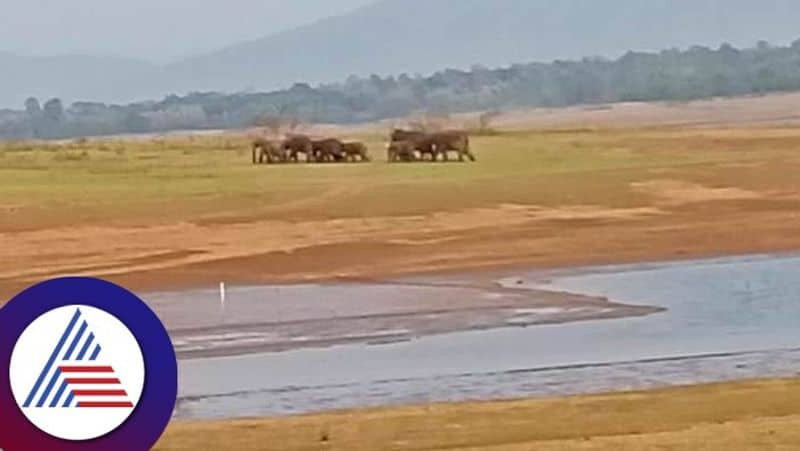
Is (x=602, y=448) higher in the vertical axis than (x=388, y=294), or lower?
higher

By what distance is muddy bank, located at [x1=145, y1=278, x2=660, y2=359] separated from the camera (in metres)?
21.6

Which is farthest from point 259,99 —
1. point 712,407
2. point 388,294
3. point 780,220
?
point 712,407

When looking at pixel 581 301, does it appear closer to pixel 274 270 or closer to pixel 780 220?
pixel 274 270

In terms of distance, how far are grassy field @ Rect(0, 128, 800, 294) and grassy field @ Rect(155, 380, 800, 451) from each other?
14.2 meters

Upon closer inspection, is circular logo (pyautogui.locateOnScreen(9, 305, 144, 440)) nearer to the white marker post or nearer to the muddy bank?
the muddy bank

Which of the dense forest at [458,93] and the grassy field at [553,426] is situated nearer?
the grassy field at [553,426]

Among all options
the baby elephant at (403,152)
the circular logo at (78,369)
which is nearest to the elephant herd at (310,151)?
the baby elephant at (403,152)

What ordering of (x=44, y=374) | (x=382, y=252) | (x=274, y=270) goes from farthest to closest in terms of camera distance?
(x=382, y=252), (x=274, y=270), (x=44, y=374)

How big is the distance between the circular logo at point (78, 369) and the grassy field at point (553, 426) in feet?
16.4

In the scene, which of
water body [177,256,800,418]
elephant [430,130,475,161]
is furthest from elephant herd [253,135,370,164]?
water body [177,256,800,418]

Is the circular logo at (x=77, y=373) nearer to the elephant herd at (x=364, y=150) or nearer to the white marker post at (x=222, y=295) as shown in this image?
the white marker post at (x=222, y=295)

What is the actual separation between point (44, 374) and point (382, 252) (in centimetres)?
2524

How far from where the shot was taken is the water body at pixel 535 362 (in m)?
16.0

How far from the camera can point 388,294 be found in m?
26.0
